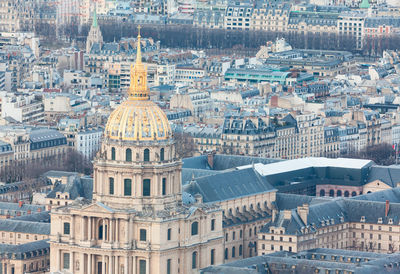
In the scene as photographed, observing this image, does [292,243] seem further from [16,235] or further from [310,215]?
[16,235]

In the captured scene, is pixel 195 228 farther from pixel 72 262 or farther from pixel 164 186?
pixel 72 262

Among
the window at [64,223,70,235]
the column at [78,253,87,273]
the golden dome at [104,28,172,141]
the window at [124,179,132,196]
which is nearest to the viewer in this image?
the golden dome at [104,28,172,141]

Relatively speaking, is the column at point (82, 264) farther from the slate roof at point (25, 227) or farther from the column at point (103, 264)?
the slate roof at point (25, 227)

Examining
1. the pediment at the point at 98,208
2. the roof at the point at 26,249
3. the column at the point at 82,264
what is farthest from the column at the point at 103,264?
the roof at the point at 26,249

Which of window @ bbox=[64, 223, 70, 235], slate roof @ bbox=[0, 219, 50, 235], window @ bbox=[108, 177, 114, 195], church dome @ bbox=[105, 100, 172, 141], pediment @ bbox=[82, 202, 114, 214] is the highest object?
church dome @ bbox=[105, 100, 172, 141]

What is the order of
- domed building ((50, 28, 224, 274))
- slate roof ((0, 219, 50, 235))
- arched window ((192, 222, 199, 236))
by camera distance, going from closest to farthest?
1. domed building ((50, 28, 224, 274))
2. arched window ((192, 222, 199, 236))
3. slate roof ((0, 219, 50, 235))

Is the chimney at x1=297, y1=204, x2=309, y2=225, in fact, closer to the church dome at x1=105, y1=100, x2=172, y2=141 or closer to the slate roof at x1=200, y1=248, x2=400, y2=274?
the slate roof at x1=200, y1=248, x2=400, y2=274

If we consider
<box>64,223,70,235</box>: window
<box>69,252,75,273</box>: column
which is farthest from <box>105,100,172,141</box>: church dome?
<box>69,252,75,273</box>: column
